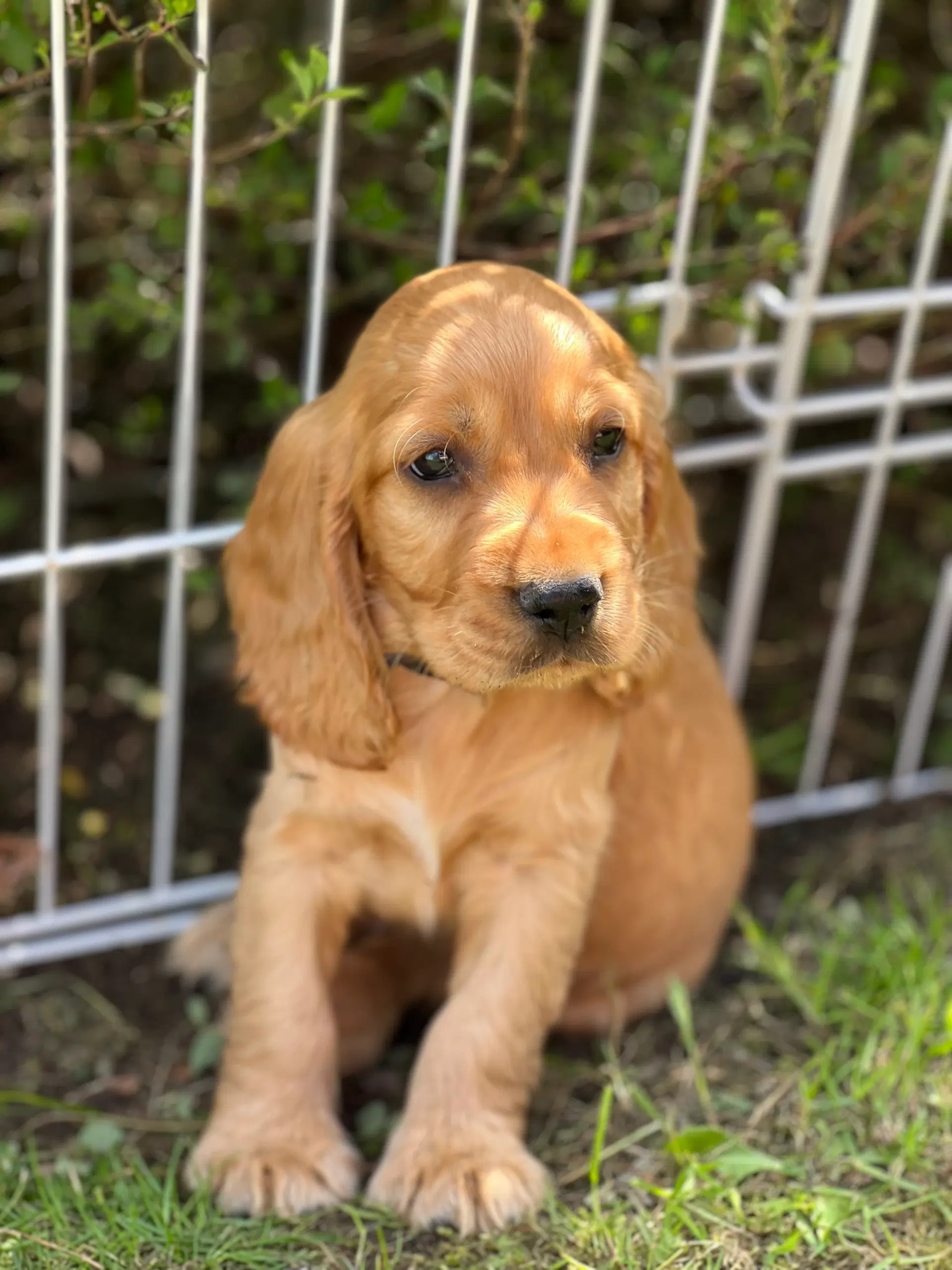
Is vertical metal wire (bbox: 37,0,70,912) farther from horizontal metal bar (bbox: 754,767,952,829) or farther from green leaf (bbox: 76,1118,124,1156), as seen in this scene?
horizontal metal bar (bbox: 754,767,952,829)

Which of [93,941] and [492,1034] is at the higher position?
[492,1034]

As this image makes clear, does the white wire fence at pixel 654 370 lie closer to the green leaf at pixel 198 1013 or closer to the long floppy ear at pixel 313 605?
the green leaf at pixel 198 1013

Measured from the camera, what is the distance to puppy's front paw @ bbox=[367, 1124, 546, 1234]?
2.96 meters

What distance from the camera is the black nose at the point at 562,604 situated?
8.13 ft

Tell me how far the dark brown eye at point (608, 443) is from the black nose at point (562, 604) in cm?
30

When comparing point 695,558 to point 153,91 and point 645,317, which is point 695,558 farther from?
point 153,91

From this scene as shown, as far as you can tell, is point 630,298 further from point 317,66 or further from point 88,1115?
point 88,1115

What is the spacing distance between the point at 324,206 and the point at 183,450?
58cm

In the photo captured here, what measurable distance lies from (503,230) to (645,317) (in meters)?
1.07

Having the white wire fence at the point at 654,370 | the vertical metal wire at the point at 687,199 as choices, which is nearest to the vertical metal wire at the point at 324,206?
the white wire fence at the point at 654,370

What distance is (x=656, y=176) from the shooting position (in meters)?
3.65

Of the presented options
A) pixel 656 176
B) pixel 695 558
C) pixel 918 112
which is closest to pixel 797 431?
pixel 918 112

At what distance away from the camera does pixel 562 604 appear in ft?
8.14

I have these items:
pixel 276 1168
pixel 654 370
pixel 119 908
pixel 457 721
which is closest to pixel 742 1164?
pixel 276 1168
